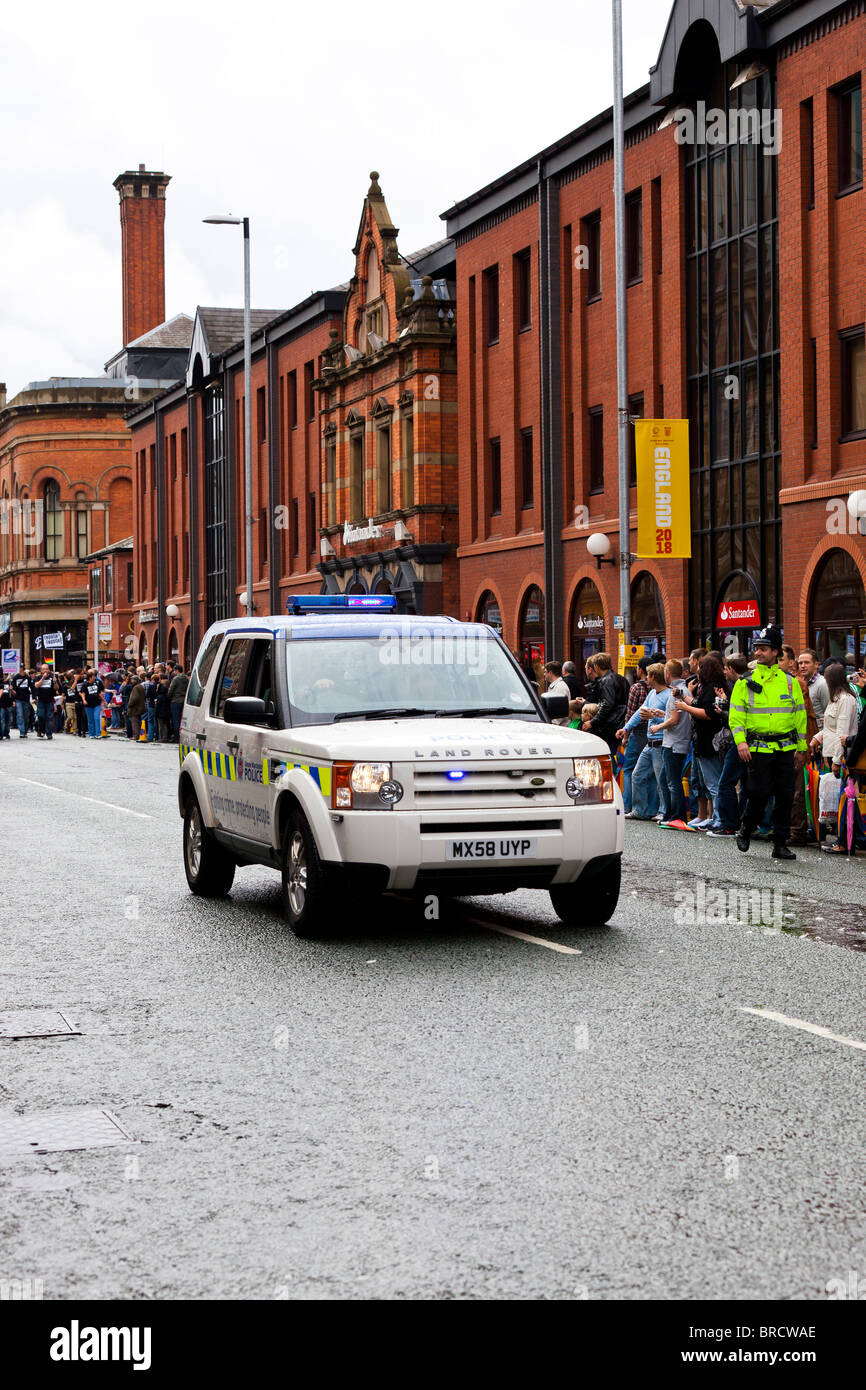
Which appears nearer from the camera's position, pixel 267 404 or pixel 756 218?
pixel 756 218

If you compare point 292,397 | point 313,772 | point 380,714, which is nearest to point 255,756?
point 380,714

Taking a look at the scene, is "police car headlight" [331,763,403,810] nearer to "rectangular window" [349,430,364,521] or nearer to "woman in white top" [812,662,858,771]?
"woman in white top" [812,662,858,771]

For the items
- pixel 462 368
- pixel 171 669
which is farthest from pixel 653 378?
pixel 171 669

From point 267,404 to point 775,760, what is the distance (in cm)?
4294

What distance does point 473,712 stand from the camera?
1146 cm

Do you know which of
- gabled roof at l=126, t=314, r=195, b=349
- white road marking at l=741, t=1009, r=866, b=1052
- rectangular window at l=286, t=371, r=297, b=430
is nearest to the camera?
white road marking at l=741, t=1009, r=866, b=1052

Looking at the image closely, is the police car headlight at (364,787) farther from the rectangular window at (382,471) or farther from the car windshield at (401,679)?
the rectangular window at (382,471)

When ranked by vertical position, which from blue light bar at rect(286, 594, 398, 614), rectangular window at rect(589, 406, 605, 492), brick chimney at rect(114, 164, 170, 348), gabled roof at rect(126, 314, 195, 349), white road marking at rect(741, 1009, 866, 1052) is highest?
brick chimney at rect(114, 164, 170, 348)

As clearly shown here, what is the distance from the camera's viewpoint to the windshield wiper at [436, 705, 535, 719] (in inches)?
448

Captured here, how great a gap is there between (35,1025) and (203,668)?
573 cm

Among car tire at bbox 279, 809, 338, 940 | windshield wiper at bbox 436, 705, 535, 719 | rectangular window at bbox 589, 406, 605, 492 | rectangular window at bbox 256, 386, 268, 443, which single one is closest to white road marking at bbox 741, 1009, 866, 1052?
car tire at bbox 279, 809, 338, 940

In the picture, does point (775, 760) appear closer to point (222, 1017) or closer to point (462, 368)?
point (222, 1017)

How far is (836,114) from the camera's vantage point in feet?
92.5

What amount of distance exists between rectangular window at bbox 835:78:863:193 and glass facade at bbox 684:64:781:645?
5.61ft
